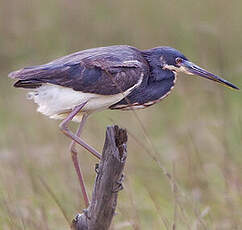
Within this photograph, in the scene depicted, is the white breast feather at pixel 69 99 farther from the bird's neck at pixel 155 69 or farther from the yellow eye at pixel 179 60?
the yellow eye at pixel 179 60

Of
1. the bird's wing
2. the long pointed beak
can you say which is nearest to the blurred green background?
the long pointed beak

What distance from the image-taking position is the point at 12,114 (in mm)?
8797

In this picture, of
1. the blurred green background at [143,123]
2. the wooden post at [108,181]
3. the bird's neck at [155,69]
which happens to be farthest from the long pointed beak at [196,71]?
the wooden post at [108,181]

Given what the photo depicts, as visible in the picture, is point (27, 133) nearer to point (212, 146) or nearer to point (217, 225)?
point (212, 146)

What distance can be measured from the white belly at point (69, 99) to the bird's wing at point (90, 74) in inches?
1.5

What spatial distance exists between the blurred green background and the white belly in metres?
0.73

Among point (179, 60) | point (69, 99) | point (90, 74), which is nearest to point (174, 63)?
point (179, 60)

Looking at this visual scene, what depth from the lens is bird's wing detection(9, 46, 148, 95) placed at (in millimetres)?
4566

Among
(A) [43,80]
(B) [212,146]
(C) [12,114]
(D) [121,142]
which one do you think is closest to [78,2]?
(C) [12,114]

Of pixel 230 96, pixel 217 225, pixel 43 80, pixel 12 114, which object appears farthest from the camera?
pixel 12 114

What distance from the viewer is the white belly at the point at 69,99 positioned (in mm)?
4605

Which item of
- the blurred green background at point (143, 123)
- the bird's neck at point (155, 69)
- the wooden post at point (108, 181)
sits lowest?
the blurred green background at point (143, 123)

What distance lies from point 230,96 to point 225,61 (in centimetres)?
40

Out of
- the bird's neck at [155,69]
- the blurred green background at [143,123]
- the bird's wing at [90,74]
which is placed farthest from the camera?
the blurred green background at [143,123]
